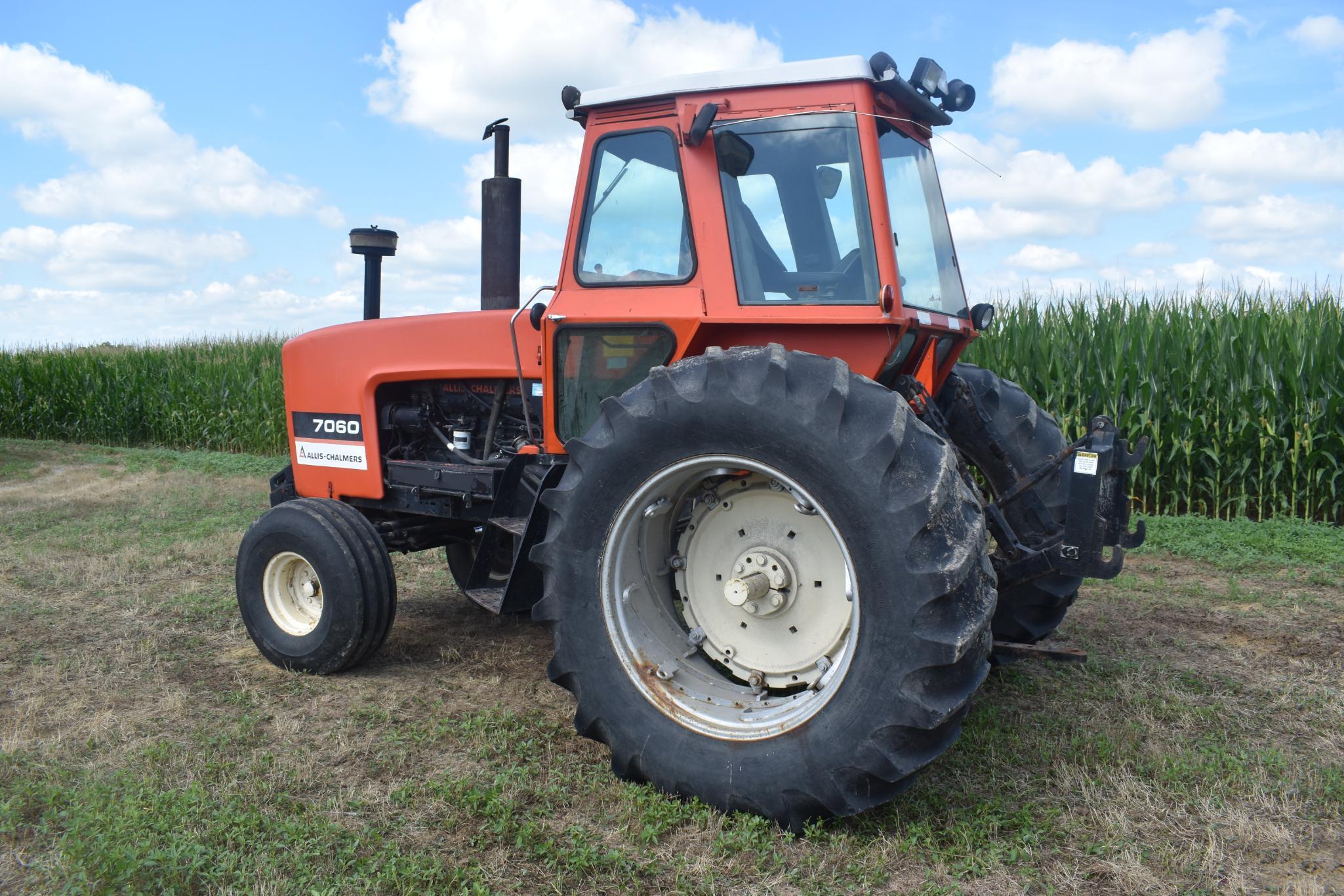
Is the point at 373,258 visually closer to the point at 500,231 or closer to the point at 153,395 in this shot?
the point at 500,231

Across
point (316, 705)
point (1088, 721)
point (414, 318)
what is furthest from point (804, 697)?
point (414, 318)

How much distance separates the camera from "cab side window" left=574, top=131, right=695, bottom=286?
356cm

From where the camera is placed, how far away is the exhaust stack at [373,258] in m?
5.15

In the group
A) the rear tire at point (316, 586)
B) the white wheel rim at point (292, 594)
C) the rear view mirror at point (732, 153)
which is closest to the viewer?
the rear view mirror at point (732, 153)

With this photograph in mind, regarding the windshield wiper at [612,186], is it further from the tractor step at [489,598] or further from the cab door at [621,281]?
the tractor step at [489,598]

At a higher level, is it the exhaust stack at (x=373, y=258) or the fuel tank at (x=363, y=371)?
the exhaust stack at (x=373, y=258)

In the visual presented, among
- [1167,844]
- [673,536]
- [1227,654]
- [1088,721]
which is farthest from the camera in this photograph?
[1227,654]

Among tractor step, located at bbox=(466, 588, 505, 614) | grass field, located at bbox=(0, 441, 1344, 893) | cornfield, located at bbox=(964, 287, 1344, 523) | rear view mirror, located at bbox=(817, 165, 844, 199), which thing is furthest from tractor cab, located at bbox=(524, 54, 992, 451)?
cornfield, located at bbox=(964, 287, 1344, 523)

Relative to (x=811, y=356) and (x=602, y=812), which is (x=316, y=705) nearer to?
(x=602, y=812)

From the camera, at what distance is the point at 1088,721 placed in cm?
375

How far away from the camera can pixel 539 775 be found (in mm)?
3291

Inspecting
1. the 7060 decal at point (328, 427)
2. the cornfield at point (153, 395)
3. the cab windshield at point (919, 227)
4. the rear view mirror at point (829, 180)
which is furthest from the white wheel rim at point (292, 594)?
the cornfield at point (153, 395)

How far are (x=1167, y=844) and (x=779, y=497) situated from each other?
59.9 inches

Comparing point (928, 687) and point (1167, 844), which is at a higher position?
point (928, 687)
